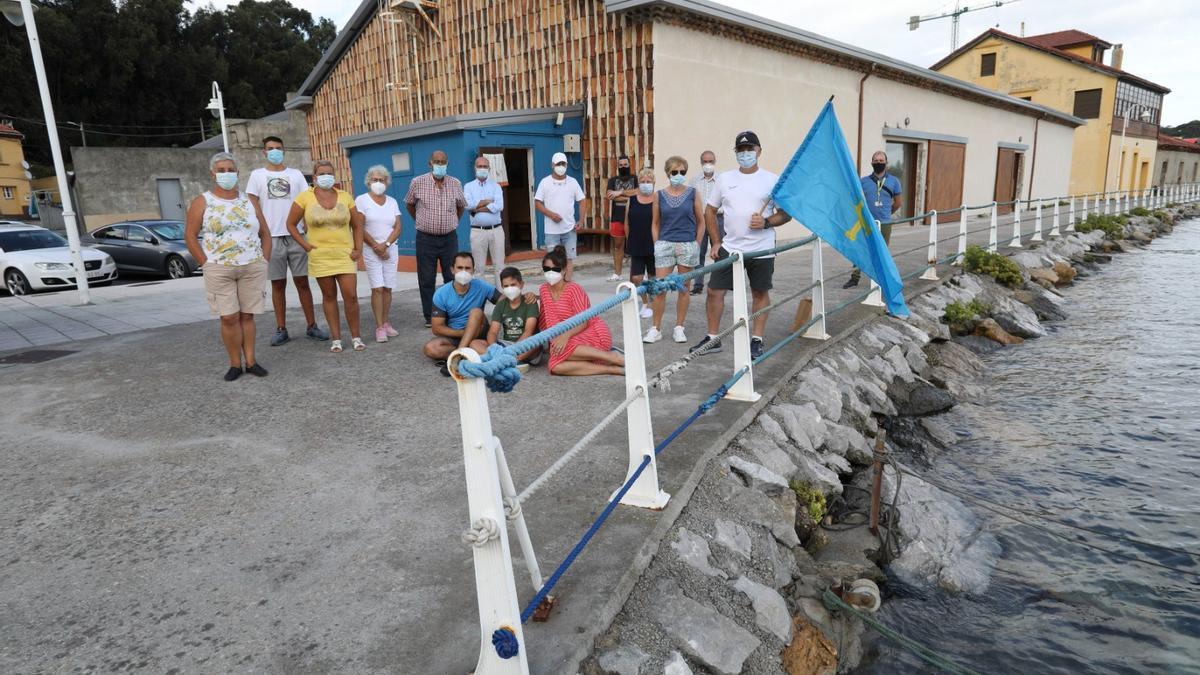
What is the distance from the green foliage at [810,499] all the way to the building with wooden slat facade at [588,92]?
8725 mm

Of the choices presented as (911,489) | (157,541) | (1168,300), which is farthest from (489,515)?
(1168,300)

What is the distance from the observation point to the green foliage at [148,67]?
111 ft

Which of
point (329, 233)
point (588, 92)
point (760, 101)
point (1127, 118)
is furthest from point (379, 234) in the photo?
point (1127, 118)

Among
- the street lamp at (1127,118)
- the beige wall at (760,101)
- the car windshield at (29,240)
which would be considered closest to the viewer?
the beige wall at (760,101)

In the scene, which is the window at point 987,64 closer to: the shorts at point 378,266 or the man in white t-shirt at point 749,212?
the man in white t-shirt at point 749,212

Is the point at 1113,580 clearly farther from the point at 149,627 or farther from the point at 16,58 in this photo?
the point at 16,58

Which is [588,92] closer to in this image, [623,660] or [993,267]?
[993,267]

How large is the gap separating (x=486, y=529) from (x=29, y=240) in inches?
673

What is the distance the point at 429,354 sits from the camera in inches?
249

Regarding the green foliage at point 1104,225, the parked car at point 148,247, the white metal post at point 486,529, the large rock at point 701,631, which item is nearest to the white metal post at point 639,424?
the large rock at point 701,631

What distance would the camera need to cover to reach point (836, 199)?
18.1 feet

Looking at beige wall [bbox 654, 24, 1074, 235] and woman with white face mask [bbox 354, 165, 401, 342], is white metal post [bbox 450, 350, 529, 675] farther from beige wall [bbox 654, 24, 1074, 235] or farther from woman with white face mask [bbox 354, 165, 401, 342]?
beige wall [bbox 654, 24, 1074, 235]

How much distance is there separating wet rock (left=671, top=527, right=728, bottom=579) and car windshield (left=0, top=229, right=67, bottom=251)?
1625 centimetres

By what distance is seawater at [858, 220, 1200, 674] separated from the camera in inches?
150
